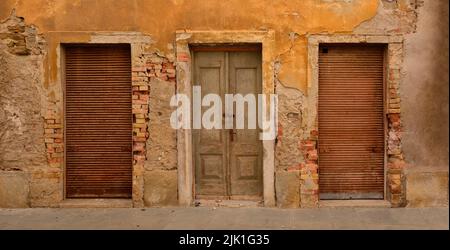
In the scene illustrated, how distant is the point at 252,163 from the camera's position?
6.79 m

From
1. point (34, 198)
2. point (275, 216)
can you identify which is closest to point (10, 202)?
point (34, 198)

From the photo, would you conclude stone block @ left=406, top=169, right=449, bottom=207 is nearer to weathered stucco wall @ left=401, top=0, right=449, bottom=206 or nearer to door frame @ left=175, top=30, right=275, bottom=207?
weathered stucco wall @ left=401, top=0, right=449, bottom=206

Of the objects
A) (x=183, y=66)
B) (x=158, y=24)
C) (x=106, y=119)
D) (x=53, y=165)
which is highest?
(x=158, y=24)

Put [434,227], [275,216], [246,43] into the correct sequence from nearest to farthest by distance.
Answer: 1. [434,227]
2. [275,216]
3. [246,43]

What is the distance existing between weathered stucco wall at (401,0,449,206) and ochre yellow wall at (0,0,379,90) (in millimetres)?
816

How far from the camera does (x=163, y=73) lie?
6.54 meters

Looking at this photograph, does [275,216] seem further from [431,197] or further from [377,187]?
[431,197]

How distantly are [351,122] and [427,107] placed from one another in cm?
105

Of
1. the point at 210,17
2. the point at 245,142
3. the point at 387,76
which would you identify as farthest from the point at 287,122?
the point at 210,17

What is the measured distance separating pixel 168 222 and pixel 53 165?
198 centimetres

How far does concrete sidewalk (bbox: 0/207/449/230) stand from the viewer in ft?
18.7

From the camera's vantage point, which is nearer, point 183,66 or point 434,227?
point 434,227

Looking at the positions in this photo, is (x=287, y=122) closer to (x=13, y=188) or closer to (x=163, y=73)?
(x=163, y=73)

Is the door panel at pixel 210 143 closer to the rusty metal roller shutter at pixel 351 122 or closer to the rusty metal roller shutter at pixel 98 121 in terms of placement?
the rusty metal roller shutter at pixel 98 121
